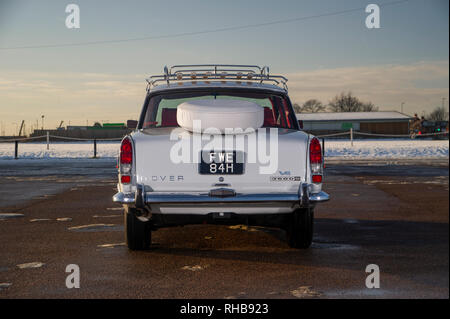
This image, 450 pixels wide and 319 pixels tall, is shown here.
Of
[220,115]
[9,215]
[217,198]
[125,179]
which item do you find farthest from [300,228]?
[9,215]

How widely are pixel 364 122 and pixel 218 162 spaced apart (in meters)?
98.8

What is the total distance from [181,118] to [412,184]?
29.2 feet

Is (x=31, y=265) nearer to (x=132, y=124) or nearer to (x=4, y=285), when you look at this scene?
(x=4, y=285)

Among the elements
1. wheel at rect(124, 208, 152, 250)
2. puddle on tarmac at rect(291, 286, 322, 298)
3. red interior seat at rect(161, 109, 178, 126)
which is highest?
red interior seat at rect(161, 109, 178, 126)

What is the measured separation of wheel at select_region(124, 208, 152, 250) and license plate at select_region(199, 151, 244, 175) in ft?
3.20

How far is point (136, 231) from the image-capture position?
19.5 ft

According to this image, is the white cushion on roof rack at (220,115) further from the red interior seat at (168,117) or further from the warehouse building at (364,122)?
the warehouse building at (364,122)

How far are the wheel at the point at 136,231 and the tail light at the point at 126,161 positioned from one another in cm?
43

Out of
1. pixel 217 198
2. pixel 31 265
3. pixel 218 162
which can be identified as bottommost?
pixel 31 265

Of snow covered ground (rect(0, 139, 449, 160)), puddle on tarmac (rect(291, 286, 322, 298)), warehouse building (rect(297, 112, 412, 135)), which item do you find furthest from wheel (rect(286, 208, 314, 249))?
warehouse building (rect(297, 112, 412, 135))

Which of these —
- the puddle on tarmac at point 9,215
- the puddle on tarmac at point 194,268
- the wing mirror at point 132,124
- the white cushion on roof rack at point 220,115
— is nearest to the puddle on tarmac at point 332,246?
the puddle on tarmac at point 194,268

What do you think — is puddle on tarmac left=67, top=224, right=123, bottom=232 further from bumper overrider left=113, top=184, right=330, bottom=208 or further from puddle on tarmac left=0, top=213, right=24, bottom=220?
bumper overrider left=113, top=184, right=330, bottom=208

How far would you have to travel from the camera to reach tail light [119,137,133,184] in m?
5.55
